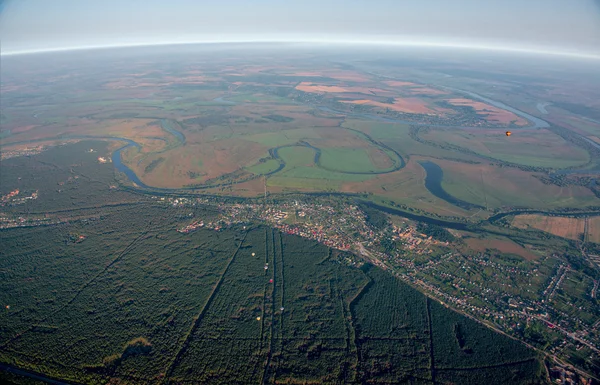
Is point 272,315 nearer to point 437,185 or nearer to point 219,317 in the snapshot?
point 219,317

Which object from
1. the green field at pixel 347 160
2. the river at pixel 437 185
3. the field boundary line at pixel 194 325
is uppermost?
the green field at pixel 347 160

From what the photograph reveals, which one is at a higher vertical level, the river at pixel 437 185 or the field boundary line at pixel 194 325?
the river at pixel 437 185

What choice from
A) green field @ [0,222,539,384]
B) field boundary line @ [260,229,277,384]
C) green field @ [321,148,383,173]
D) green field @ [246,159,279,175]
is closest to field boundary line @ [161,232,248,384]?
green field @ [0,222,539,384]

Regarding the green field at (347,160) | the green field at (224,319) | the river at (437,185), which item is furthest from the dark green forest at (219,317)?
the green field at (347,160)

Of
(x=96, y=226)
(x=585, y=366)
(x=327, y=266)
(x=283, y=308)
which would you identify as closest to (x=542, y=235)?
(x=585, y=366)

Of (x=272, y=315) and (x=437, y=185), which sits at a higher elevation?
(x=437, y=185)

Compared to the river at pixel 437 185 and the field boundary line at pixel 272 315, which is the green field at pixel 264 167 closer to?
the field boundary line at pixel 272 315

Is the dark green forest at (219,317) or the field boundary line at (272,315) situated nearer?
the field boundary line at (272,315)

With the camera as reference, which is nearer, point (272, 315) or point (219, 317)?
point (219, 317)

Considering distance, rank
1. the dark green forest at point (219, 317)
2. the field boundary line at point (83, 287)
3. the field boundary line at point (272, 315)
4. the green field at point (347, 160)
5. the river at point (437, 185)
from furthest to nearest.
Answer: the green field at point (347, 160), the river at point (437, 185), the field boundary line at point (83, 287), the dark green forest at point (219, 317), the field boundary line at point (272, 315)

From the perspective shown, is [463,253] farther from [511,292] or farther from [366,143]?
[366,143]

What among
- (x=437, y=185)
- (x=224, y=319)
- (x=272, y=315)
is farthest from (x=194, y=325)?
(x=437, y=185)
